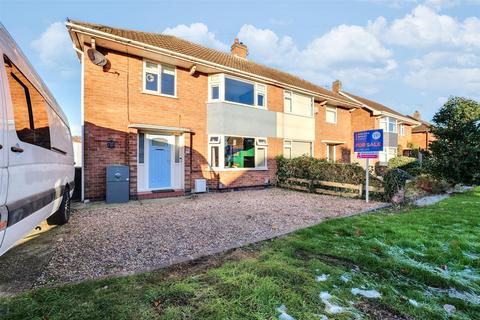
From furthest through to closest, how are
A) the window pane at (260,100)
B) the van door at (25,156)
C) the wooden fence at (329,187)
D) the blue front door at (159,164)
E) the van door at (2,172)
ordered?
1. the window pane at (260,100)
2. the blue front door at (159,164)
3. the wooden fence at (329,187)
4. the van door at (25,156)
5. the van door at (2,172)

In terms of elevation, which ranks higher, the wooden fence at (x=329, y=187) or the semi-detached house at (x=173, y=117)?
the semi-detached house at (x=173, y=117)

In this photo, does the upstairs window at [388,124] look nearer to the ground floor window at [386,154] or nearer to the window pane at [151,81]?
the ground floor window at [386,154]

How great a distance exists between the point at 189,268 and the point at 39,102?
324 centimetres

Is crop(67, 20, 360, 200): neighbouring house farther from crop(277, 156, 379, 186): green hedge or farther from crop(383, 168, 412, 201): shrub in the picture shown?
crop(383, 168, 412, 201): shrub

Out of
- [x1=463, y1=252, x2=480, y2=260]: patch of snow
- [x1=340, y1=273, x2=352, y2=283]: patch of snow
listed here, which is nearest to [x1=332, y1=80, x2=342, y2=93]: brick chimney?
[x1=463, y1=252, x2=480, y2=260]: patch of snow

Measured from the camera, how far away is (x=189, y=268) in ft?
11.3

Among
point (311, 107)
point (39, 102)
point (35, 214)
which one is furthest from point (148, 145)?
point (311, 107)

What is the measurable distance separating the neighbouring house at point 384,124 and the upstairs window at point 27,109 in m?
20.0

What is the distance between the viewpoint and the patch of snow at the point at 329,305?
2.45 m

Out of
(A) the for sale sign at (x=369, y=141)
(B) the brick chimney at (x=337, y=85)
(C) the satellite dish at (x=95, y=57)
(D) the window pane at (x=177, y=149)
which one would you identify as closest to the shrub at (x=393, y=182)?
(A) the for sale sign at (x=369, y=141)

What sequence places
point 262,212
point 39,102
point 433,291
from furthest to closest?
point 262,212 < point 39,102 < point 433,291

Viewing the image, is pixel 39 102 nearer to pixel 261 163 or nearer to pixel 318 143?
pixel 261 163

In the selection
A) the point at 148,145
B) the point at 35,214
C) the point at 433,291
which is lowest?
the point at 433,291

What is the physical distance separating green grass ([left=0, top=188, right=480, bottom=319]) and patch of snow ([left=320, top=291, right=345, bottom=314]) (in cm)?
6
